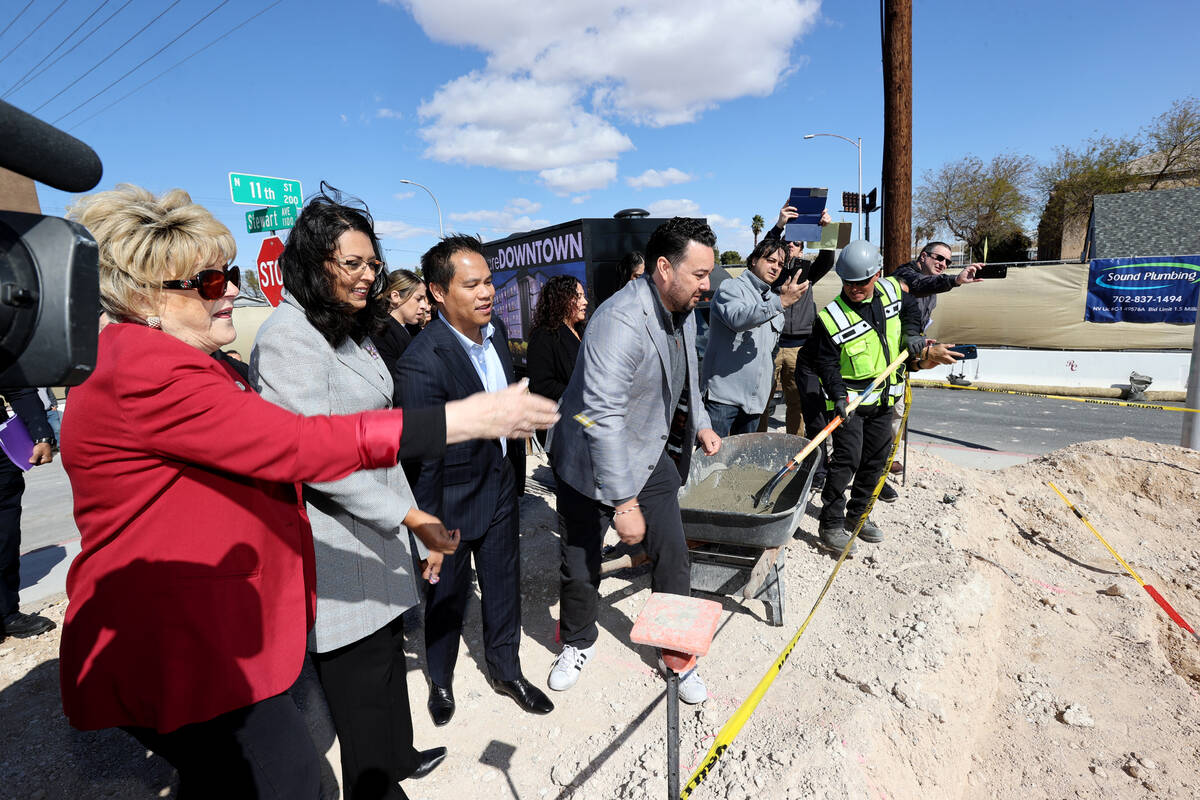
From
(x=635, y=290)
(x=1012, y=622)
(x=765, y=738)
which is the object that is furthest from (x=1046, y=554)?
(x=635, y=290)

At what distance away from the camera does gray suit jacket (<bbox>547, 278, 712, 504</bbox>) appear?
→ 2.42 metres

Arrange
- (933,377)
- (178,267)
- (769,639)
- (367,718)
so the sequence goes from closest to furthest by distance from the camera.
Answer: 1. (178,267)
2. (367,718)
3. (769,639)
4. (933,377)

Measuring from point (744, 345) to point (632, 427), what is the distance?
2.15 m

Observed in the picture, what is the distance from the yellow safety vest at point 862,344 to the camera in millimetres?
4125

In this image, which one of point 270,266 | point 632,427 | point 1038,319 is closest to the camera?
point 632,427

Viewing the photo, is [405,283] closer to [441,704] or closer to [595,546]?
[595,546]

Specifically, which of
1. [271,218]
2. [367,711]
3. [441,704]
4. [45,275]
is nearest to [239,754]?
[367,711]

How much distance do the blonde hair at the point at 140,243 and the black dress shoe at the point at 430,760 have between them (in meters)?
2.02

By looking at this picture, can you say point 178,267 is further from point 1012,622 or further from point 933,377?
point 933,377

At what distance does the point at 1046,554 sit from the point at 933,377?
28.7ft

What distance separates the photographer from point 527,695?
271cm

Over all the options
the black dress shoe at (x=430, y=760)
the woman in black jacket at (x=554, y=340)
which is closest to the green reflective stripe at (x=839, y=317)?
the woman in black jacket at (x=554, y=340)

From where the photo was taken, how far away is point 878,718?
2.48m

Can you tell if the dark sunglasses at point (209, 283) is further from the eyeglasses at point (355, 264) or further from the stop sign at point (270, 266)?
Answer: the stop sign at point (270, 266)
